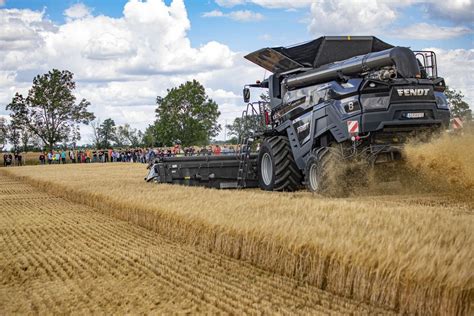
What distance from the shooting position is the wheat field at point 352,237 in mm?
4195

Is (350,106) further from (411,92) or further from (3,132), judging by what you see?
(3,132)

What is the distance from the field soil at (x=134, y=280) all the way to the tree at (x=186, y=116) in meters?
57.9

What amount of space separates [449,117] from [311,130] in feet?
8.04

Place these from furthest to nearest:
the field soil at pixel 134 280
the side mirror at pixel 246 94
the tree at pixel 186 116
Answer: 1. the tree at pixel 186 116
2. the side mirror at pixel 246 94
3. the field soil at pixel 134 280

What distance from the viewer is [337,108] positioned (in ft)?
35.0

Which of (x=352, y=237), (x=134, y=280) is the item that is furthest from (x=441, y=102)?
(x=134, y=280)

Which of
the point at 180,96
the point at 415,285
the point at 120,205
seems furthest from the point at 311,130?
the point at 180,96

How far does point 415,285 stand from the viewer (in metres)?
4.18

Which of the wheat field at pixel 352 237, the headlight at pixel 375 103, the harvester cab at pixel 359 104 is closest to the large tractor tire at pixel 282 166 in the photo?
the harvester cab at pixel 359 104

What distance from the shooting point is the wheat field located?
4.20 m

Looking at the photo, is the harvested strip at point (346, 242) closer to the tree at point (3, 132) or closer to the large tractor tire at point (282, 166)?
the large tractor tire at point (282, 166)

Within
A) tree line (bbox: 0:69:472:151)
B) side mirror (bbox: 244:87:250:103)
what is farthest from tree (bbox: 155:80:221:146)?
side mirror (bbox: 244:87:250:103)

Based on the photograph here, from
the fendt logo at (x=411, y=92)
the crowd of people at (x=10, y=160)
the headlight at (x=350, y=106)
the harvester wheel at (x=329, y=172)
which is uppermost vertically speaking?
the fendt logo at (x=411, y=92)

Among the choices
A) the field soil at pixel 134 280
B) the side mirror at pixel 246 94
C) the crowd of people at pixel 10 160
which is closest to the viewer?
the field soil at pixel 134 280
